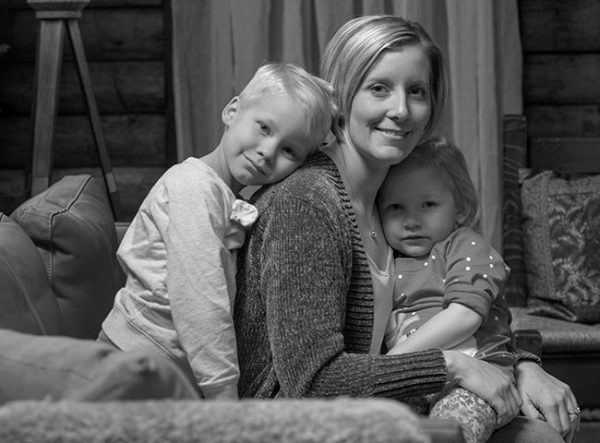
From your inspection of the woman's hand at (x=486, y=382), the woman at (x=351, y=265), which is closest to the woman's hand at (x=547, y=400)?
the woman at (x=351, y=265)

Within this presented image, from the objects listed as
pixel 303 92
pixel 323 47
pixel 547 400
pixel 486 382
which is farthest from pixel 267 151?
pixel 323 47

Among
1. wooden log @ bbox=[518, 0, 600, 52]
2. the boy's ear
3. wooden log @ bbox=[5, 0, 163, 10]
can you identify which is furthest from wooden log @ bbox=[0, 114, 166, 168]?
the boy's ear

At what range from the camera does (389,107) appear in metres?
2.02

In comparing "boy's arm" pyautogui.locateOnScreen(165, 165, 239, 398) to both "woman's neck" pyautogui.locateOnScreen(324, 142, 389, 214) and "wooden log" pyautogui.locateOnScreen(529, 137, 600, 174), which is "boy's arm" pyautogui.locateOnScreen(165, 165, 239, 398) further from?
"wooden log" pyautogui.locateOnScreen(529, 137, 600, 174)

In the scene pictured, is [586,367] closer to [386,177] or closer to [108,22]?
[386,177]

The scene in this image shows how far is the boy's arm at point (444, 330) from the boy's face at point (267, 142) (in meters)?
0.37

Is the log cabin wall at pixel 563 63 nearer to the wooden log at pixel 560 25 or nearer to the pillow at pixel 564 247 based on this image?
the wooden log at pixel 560 25

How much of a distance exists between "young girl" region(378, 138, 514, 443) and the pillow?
57.5 inches

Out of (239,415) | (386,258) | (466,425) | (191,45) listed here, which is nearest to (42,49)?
(191,45)

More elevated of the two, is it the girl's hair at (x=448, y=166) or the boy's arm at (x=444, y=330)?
the girl's hair at (x=448, y=166)

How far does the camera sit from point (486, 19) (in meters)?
4.01

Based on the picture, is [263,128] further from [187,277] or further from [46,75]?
[46,75]

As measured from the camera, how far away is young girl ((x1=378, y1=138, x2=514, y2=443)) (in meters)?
2.04

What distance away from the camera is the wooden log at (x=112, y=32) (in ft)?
14.0
